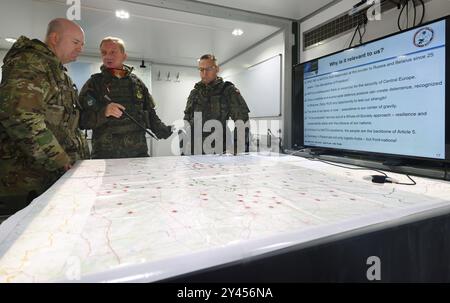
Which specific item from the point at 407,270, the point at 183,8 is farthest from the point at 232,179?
the point at 183,8

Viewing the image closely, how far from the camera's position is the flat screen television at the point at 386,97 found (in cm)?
104

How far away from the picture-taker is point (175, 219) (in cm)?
59

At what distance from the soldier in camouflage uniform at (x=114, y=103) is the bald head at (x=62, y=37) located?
0.45 meters

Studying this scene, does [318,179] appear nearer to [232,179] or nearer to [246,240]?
[232,179]

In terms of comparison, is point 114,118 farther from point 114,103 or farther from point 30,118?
point 30,118

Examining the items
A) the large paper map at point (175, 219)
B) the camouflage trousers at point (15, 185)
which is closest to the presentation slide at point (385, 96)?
the large paper map at point (175, 219)

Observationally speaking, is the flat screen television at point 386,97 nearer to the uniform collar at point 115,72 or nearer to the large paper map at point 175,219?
the large paper map at point 175,219

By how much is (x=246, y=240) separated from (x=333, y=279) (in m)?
0.22

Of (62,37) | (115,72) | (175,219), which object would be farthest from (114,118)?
(175,219)

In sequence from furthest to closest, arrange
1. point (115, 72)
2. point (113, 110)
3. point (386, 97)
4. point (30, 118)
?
point (115, 72) < point (113, 110) < point (386, 97) < point (30, 118)

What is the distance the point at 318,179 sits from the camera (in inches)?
40.4

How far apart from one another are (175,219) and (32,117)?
2.95ft

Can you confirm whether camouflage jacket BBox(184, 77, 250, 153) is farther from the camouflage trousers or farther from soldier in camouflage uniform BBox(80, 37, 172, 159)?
the camouflage trousers

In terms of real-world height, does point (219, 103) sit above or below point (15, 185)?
above
